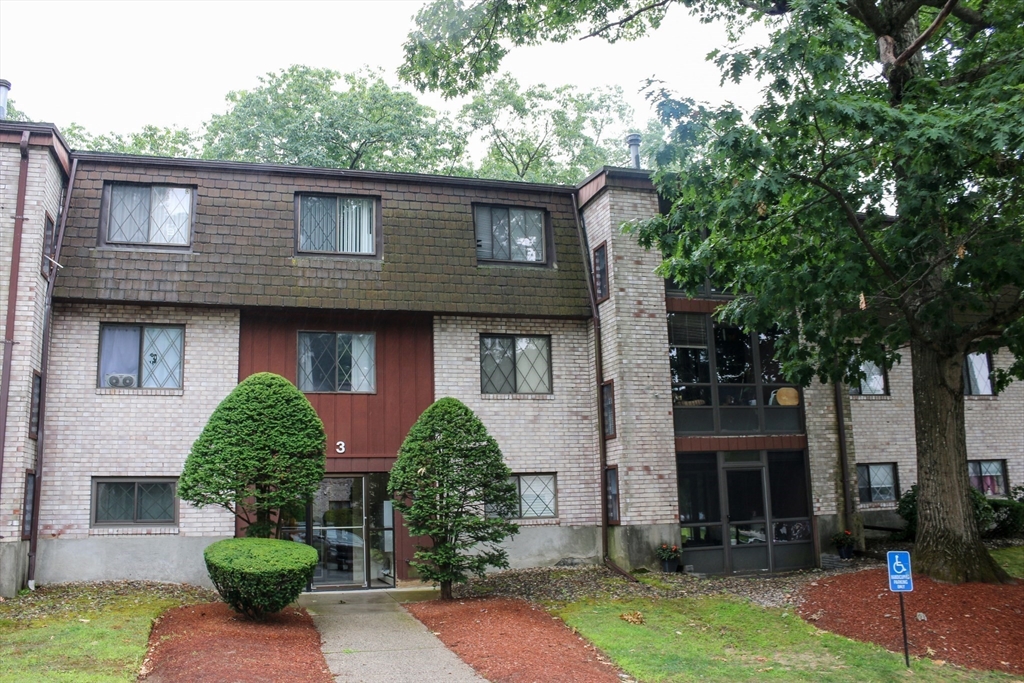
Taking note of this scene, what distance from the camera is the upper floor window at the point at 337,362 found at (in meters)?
16.2

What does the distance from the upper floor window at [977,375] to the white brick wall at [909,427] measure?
21 centimetres

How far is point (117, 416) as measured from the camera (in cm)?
1499

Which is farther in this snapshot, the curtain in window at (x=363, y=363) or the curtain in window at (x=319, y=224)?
the curtain in window at (x=319, y=224)

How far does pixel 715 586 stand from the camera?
48.5 ft

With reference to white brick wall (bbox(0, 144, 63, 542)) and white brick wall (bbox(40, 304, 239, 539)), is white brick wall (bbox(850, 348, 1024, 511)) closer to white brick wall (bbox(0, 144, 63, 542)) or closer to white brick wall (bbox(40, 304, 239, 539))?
white brick wall (bbox(40, 304, 239, 539))

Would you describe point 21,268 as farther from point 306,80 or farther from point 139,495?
point 306,80

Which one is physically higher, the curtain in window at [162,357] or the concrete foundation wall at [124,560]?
the curtain in window at [162,357]

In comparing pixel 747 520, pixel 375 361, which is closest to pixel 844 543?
pixel 747 520

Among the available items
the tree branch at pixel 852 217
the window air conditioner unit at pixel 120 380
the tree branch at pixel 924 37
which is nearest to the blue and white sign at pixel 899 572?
the tree branch at pixel 852 217

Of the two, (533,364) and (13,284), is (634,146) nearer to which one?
(533,364)

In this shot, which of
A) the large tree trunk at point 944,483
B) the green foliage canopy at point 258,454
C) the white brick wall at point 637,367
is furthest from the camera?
the white brick wall at point 637,367

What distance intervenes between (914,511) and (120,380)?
15.7 m

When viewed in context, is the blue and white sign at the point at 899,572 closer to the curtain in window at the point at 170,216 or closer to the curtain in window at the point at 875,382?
the curtain in window at the point at 875,382

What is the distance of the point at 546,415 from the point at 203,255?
22.4 ft
